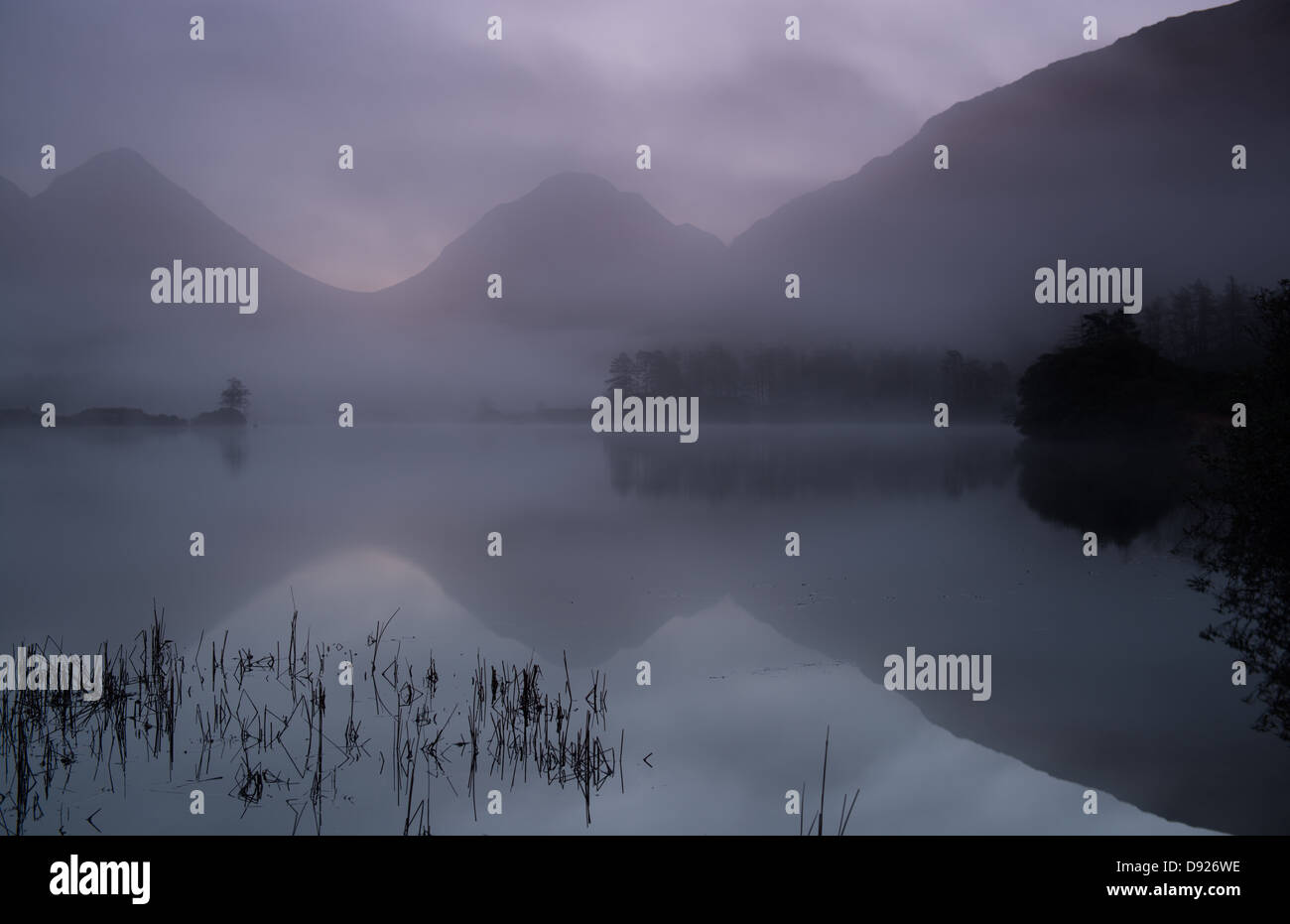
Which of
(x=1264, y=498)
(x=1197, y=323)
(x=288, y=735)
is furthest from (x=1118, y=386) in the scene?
(x=288, y=735)

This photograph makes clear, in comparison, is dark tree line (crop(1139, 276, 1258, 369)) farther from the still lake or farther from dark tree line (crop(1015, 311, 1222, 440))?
the still lake

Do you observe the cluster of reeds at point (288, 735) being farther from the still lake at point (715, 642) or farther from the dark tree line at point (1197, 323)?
the dark tree line at point (1197, 323)

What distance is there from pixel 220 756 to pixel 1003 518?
32033mm

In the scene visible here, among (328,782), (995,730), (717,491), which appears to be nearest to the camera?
(328,782)

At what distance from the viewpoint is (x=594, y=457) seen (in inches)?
2975

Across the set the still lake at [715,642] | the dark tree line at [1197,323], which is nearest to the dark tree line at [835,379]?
the dark tree line at [1197,323]

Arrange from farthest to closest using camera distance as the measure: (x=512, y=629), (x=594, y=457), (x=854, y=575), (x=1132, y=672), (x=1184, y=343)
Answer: (x=1184, y=343), (x=594, y=457), (x=854, y=575), (x=512, y=629), (x=1132, y=672)

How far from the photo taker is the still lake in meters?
8.91

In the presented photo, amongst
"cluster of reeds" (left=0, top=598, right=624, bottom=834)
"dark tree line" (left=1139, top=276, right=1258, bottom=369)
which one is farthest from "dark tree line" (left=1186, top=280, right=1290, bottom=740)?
"dark tree line" (left=1139, top=276, right=1258, bottom=369)

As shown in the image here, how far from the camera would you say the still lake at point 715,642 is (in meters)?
8.91
